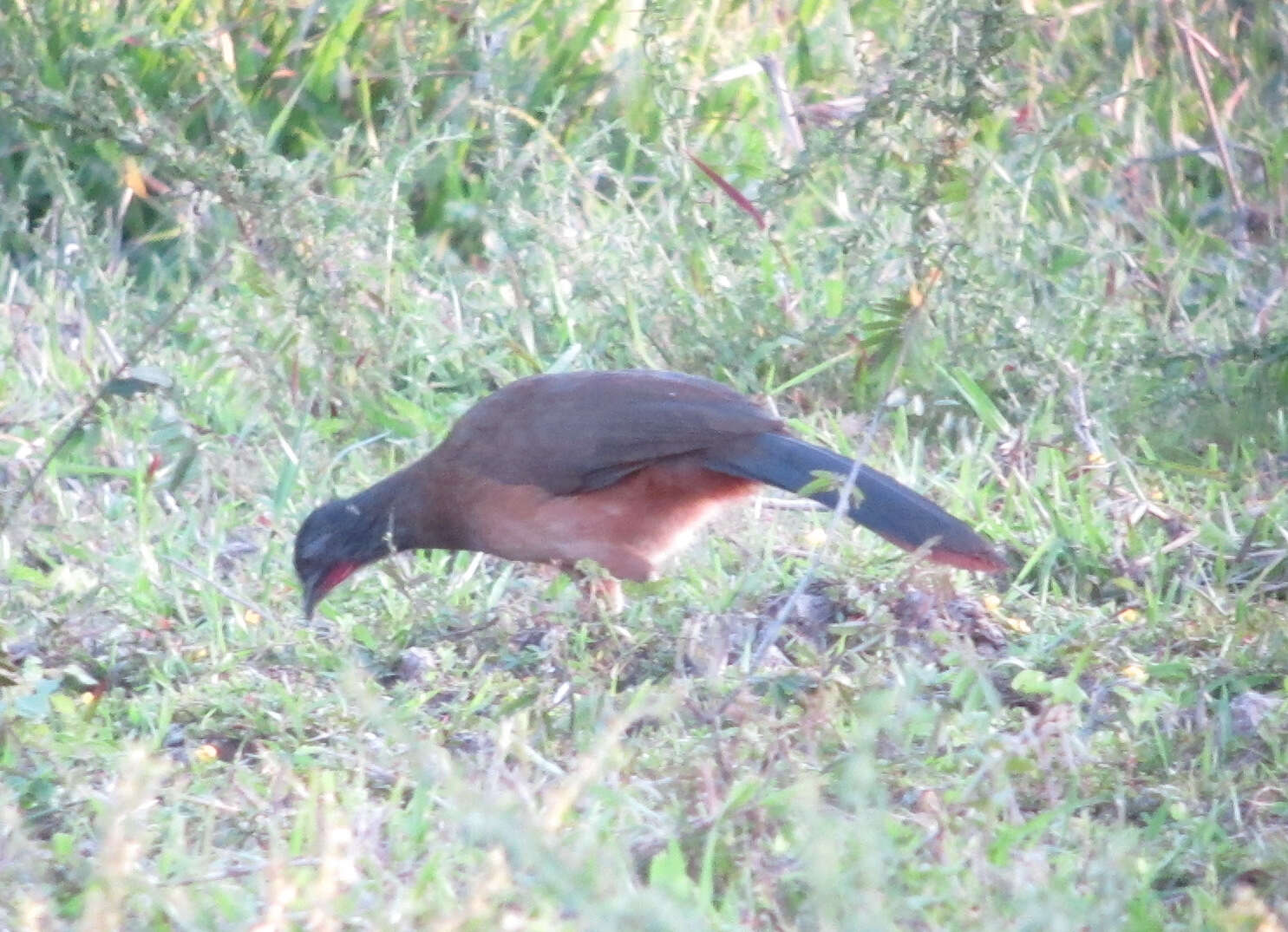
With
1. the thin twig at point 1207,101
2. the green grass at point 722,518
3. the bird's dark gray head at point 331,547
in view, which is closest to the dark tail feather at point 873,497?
the green grass at point 722,518

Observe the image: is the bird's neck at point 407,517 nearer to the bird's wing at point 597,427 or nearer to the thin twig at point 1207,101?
the bird's wing at point 597,427

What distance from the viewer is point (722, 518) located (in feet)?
16.6

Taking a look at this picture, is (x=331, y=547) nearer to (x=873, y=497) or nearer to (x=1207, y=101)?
(x=873, y=497)

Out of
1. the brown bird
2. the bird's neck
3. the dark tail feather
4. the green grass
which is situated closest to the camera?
the green grass

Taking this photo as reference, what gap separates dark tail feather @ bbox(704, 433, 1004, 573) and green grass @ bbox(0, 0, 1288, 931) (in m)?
0.13

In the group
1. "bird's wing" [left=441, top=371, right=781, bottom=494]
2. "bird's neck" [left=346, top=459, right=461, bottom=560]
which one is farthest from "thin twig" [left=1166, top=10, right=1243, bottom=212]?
"bird's neck" [left=346, top=459, right=461, bottom=560]

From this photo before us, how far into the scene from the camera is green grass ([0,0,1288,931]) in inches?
108

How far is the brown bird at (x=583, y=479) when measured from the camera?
4613mm

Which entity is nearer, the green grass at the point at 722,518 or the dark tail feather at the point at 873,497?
the green grass at the point at 722,518

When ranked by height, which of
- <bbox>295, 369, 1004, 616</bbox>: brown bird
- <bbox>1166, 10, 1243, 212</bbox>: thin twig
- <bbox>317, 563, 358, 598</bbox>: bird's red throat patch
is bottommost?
<bbox>317, 563, 358, 598</bbox>: bird's red throat patch

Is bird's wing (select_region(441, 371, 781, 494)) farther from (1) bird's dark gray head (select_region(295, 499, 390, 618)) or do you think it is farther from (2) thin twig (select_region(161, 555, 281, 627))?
(2) thin twig (select_region(161, 555, 281, 627))

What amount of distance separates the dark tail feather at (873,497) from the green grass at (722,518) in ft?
0.44

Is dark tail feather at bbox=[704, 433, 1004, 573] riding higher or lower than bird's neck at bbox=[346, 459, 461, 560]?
higher

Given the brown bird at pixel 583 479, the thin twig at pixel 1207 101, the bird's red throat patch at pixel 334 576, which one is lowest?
the bird's red throat patch at pixel 334 576
